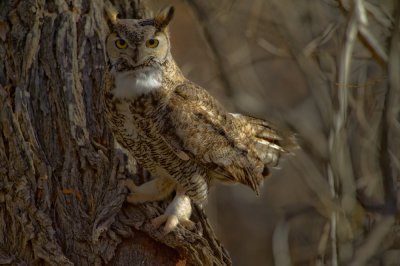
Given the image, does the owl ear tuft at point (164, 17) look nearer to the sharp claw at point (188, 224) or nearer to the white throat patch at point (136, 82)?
the white throat patch at point (136, 82)

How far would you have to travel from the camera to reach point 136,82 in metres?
3.44

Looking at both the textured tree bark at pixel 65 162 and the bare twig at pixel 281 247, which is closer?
the textured tree bark at pixel 65 162

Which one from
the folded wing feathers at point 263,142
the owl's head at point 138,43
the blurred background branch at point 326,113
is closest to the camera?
the owl's head at point 138,43

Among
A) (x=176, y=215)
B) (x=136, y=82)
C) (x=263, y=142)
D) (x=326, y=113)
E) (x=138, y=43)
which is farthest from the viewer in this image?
(x=326, y=113)

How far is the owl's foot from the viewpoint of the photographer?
346 centimetres

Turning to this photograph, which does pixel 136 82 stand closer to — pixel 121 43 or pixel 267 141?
pixel 121 43

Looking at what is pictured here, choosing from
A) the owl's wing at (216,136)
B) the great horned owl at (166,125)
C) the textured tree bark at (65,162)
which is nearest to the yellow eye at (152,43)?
the great horned owl at (166,125)

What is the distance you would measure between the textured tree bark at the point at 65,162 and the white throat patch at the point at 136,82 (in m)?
0.39

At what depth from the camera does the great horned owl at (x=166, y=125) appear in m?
3.41

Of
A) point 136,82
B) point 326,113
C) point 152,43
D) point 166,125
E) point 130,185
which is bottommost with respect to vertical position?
point 326,113

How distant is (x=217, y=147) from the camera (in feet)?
11.9

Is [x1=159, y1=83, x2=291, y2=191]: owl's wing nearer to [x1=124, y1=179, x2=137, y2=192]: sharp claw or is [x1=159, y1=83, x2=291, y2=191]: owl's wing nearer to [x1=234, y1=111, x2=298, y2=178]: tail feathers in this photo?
[x1=234, y1=111, x2=298, y2=178]: tail feathers

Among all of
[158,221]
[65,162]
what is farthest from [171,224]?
[65,162]

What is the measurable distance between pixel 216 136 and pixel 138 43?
1.99 feet
